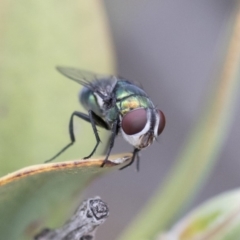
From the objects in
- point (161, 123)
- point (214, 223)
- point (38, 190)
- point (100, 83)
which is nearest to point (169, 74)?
point (100, 83)

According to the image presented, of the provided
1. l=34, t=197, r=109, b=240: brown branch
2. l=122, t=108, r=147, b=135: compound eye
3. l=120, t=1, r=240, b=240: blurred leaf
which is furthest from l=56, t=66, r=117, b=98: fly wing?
l=34, t=197, r=109, b=240: brown branch

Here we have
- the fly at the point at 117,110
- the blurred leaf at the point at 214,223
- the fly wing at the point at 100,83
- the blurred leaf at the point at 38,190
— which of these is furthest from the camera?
the fly wing at the point at 100,83

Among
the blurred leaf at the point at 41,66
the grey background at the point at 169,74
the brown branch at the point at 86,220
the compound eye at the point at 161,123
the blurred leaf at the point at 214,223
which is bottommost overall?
the blurred leaf at the point at 214,223

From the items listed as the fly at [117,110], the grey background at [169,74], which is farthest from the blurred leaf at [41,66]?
the grey background at [169,74]

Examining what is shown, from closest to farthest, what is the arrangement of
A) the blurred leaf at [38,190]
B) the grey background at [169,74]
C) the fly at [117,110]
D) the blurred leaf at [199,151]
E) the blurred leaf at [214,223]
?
the blurred leaf at [38,190]
the blurred leaf at [214,223]
the blurred leaf at [199,151]
the fly at [117,110]
the grey background at [169,74]

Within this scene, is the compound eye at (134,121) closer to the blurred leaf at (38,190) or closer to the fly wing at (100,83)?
the fly wing at (100,83)
